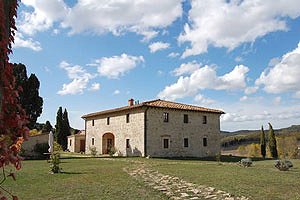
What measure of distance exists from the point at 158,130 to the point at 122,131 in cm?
430

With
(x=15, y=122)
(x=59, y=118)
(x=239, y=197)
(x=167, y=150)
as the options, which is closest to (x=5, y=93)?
(x=15, y=122)

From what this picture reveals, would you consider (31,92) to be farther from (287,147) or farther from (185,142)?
(287,147)

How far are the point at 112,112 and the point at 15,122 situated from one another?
3162 cm

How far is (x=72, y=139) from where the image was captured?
4309cm

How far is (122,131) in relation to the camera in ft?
104

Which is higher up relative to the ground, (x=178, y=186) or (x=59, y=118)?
(x=59, y=118)

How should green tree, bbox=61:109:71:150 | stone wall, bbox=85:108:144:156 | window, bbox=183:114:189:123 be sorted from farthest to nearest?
green tree, bbox=61:109:71:150
window, bbox=183:114:189:123
stone wall, bbox=85:108:144:156

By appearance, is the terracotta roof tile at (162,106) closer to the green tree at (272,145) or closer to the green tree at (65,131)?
the green tree at (65,131)

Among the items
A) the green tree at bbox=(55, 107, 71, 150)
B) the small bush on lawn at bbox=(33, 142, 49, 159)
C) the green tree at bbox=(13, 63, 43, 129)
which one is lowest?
the small bush on lawn at bbox=(33, 142, 49, 159)

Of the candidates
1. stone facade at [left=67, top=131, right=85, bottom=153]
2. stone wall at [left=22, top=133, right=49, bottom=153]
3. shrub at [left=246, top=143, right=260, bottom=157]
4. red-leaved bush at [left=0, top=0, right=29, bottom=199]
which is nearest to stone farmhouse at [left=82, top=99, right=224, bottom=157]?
stone facade at [left=67, top=131, right=85, bottom=153]

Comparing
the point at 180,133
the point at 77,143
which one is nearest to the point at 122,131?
the point at 180,133

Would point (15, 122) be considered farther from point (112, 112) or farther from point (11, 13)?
point (112, 112)

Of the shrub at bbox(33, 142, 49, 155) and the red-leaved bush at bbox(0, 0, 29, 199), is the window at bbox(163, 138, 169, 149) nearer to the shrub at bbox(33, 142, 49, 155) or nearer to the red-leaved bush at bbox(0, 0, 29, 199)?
the shrub at bbox(33, 142, 49, 155)

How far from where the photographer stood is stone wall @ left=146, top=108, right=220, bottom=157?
29.3 metres
